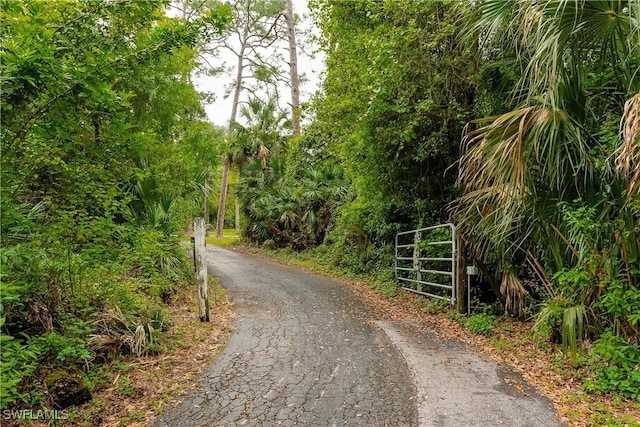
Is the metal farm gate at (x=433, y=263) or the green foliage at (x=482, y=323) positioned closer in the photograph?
the green foliage at (x=482, y=323)

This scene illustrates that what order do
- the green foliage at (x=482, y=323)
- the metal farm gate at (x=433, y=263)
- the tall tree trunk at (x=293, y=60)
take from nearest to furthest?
the green foliage at (x=482, y=323), the metal farm gate at (x=433, y=263), the tall tree trunk at (x=293, y=60)

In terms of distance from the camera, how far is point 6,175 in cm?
291

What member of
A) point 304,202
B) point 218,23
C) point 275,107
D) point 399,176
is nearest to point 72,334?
point 218,23

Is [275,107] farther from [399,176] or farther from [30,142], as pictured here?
[30,142]

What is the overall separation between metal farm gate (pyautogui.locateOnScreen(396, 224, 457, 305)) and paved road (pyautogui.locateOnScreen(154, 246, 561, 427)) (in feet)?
4.29

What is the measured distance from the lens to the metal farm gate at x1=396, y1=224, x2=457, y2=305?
261 inches

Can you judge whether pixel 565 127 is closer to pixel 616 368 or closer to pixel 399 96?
pixel 616 368

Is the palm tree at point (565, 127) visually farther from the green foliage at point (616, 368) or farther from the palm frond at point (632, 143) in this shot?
the green foliage at point (616, 368)

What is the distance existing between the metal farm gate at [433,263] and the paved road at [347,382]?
131 centimetres

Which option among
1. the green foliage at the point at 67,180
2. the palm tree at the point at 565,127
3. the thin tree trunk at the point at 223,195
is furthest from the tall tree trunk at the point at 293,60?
the green foliage at the point at 67,180

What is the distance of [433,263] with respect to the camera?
7559 mm

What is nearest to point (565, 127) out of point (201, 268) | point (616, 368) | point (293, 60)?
point (616, 368)

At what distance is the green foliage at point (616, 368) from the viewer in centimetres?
344

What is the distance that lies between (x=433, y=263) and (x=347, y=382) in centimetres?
417
